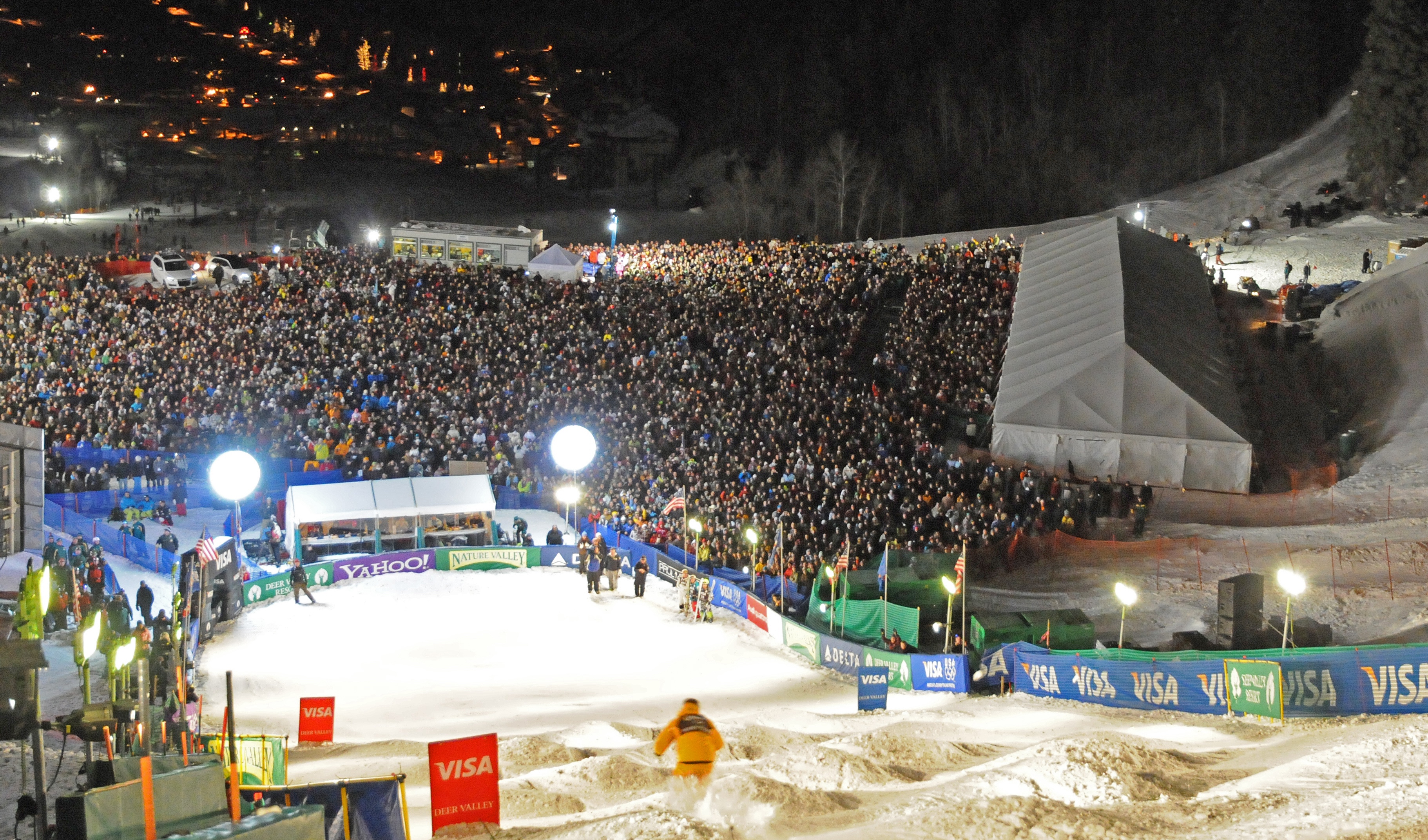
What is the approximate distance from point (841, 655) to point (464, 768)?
8539 millimetres

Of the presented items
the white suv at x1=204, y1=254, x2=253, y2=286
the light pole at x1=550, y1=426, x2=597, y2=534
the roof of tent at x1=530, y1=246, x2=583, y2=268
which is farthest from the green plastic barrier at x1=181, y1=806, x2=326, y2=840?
the white suv at x1=204, y1=254, x2=253, y2=286

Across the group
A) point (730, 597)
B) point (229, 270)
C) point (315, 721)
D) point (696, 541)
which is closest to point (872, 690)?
point (730, 597)

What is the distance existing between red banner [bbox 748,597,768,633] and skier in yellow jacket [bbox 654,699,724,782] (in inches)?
362

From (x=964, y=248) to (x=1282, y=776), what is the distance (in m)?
28.4

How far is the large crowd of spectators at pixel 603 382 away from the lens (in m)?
21.8

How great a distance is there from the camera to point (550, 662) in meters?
18.3

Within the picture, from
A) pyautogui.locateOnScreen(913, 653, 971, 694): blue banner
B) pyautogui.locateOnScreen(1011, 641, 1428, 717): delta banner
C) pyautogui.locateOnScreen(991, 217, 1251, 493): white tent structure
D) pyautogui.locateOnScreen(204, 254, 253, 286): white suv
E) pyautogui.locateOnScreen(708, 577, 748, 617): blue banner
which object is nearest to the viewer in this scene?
pyautogui.locateOnScreen(1011, 641, 1428, 717): delta banner

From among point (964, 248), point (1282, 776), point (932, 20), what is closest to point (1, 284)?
point (964, 248)

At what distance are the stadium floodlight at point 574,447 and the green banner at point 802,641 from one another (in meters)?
7.24

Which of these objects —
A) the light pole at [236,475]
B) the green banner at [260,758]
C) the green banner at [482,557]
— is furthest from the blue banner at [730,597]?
the green banner at [260,758]

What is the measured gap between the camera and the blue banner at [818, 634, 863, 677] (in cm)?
1703

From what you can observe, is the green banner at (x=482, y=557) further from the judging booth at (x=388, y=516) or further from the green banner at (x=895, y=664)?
the green banner at (x=895, y=664)

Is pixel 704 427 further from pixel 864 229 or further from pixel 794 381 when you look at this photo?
pixel 864 229

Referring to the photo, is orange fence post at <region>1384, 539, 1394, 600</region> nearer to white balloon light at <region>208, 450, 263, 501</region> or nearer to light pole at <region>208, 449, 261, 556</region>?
light pole at <region>208, 449, 261, 556</region>
